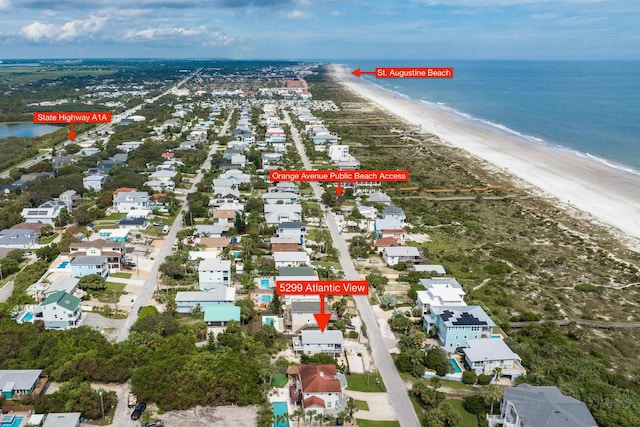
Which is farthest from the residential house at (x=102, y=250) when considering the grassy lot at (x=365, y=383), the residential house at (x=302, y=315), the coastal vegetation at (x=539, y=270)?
the grassy lot at (x=365, y=383)

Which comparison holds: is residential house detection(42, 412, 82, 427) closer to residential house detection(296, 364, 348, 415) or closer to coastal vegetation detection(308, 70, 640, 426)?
residential house detection(296, 364, 348, 415)

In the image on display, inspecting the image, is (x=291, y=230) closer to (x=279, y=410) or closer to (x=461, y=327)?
(x=461, y=327)

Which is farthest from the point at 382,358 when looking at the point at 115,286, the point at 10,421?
the point at 115,286

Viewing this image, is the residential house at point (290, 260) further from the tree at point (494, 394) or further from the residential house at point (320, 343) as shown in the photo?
the tree at point (494, 394)

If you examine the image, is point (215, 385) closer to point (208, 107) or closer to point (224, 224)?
point (224, 224)

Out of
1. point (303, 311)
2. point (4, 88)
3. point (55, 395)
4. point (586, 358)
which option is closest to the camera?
point (55, 395)

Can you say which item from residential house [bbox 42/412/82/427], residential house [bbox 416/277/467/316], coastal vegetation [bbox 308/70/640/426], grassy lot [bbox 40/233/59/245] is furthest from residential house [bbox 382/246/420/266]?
grassy lot [bbox 40/233/59/245]

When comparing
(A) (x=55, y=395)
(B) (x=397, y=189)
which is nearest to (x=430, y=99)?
(B) (x=397, y=189)
